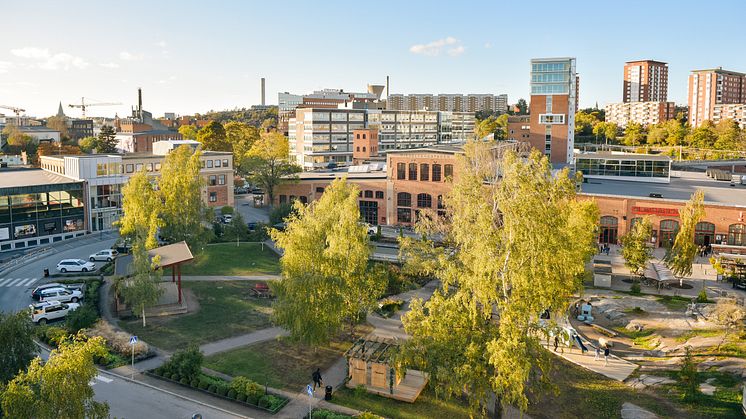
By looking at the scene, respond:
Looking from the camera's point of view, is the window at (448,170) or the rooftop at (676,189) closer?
the rooftop at (676,189)

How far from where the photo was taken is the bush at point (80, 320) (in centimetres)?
3750

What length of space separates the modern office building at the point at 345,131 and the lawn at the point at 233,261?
185ft

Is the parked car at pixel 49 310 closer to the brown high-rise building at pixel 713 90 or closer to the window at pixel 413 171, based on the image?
the window at pixel 413 171

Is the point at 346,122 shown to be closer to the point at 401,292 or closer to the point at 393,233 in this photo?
the point at 393,233

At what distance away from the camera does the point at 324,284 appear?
34219 mm

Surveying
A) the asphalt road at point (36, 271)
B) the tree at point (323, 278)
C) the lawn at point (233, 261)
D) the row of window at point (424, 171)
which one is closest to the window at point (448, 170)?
the row of window at point (424, 171)

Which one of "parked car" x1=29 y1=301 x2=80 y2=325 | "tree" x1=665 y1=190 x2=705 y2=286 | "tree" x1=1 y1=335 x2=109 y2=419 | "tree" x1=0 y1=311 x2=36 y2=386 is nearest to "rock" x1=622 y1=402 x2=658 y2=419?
"tree" x1=665 y1=190 x2=705 y2=286

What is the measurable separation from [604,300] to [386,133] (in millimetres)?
94215

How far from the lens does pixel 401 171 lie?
7575 cm

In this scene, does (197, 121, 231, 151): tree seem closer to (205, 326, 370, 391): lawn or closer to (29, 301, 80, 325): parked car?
(29, 301, 80, 325): parked car

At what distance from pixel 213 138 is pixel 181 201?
69.9m

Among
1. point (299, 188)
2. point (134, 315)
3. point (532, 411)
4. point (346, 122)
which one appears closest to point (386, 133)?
point (346, 122)

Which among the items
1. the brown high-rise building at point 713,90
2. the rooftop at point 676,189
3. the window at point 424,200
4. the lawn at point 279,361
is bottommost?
the lawn at point 279,361

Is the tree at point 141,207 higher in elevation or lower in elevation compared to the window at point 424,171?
lower
